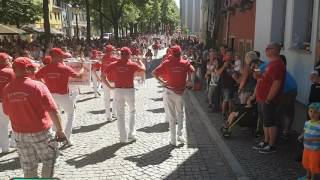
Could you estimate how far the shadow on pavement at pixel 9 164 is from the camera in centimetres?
787

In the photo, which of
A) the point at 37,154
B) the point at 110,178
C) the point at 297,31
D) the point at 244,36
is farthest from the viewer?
the point at 244,36

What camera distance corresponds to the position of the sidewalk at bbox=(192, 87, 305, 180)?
754cm

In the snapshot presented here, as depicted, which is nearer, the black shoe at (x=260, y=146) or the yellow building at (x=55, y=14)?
the black shoe at (x=260, y=146)

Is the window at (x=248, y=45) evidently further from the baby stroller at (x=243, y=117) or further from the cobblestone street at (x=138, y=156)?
the baby stroller at (x=243, y=117)

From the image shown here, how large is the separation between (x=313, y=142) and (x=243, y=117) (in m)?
3.41

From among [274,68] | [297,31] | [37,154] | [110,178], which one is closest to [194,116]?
[297,31]

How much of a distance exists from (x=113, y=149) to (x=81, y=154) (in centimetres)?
65

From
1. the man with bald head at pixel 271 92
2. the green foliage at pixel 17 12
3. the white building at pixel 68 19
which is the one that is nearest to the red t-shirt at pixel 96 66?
the man with bald head at pixel 271 92

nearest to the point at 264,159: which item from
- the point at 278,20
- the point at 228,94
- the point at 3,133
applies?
the point at 228,94

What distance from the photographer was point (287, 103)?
938 cm

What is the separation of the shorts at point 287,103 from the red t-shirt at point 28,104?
16.1ft

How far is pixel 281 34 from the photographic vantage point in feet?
47.4

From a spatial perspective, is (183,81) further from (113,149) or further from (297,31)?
(297,31)

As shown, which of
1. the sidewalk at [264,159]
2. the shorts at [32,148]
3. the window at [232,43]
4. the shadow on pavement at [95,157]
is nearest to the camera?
the shorts at [32,148]
